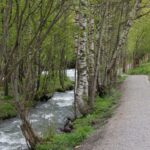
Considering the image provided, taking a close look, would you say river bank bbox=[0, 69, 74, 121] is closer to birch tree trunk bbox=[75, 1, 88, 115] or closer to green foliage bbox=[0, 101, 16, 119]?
green foliage bbox=[0, 101, 16, 119]

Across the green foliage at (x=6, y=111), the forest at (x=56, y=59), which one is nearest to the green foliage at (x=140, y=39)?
the forest at (x=56, y=59)

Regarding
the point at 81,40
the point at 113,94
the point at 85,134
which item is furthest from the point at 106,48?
the point at 85,134

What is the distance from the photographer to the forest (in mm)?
8250

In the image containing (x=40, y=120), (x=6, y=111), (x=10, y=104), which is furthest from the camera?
(x=10, y=104)

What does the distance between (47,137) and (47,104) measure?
1268 cm

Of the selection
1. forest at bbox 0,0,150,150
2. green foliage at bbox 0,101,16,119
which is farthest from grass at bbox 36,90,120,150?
green foliage at bbox 0,101,16,119

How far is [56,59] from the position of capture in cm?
3419

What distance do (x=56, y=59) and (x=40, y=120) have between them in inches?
589

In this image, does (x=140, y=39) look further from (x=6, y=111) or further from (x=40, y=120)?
(x=40, y=120)

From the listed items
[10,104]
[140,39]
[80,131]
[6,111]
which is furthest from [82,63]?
[140,39]

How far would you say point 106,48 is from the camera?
1005 inches

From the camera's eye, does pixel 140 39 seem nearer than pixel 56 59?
No

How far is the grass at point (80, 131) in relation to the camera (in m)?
12.3

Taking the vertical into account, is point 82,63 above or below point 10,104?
above
